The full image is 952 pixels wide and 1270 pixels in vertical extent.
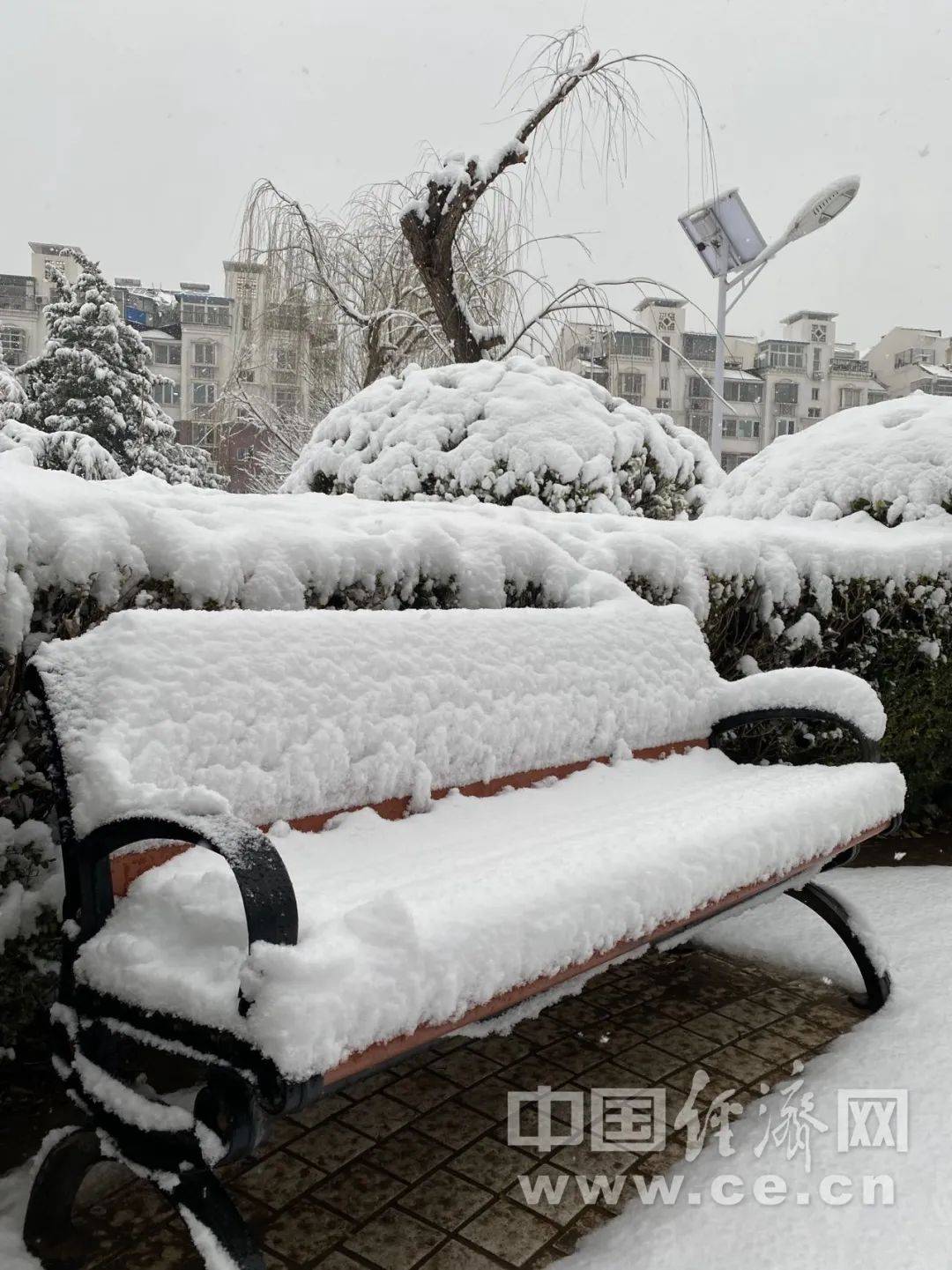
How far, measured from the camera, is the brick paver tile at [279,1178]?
1.93 metres

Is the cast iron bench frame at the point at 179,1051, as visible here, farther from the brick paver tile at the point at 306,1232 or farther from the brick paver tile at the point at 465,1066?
the brick paver tile at the point at 465,1066

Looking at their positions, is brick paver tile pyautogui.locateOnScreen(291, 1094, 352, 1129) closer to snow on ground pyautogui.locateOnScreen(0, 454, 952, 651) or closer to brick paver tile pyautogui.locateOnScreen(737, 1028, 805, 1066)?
brick paver tile pyautogui.locateOnScreen(737, 1028, 805, 1066)

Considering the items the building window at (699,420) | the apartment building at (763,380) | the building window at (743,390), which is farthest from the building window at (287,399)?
the building window at (743,390)

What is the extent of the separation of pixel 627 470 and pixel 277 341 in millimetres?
7161

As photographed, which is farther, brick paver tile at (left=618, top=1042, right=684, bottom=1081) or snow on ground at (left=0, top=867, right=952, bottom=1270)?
brick paver tile at (left=618, top=1042, right=684, bottom=1081)

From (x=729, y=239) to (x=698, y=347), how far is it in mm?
68327

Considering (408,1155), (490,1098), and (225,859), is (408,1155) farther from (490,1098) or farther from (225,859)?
(225,859)

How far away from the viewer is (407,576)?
2396 millimetres

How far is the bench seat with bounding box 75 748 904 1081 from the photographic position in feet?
3.99

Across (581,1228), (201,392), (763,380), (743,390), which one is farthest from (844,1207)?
(763,380)

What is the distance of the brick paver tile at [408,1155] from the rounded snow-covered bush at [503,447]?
3486mm

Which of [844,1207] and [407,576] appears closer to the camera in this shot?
[844,1207]

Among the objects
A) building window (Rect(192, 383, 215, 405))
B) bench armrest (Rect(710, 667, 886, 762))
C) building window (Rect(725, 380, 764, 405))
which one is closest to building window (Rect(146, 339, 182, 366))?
building window (Rect(192, 383, 215, 405))

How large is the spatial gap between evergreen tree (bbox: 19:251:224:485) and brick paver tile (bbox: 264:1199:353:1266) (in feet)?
66.9
